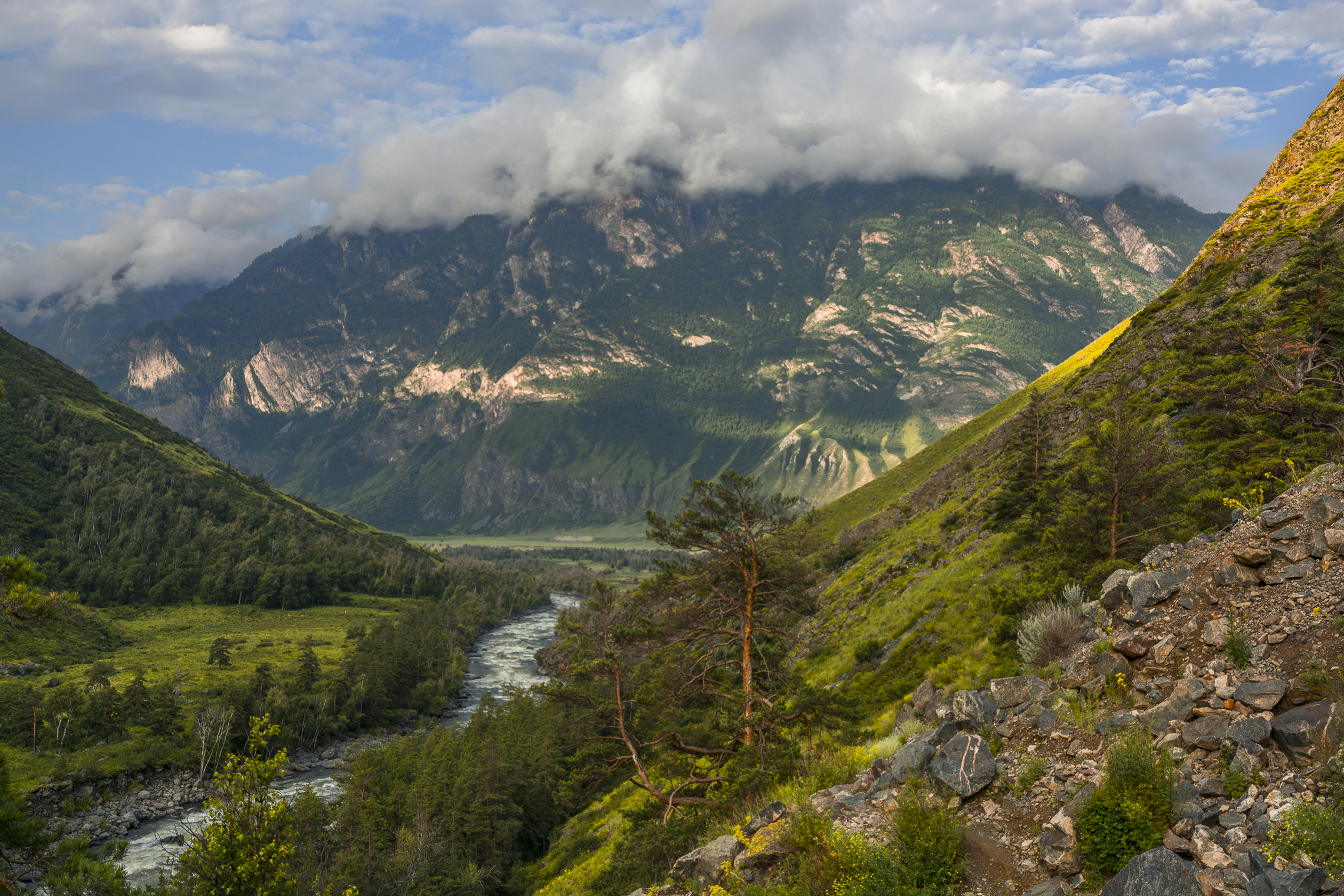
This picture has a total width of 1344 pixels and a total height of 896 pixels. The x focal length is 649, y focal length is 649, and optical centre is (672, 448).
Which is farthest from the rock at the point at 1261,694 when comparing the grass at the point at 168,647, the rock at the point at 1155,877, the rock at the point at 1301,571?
the grass at the point at 168,647

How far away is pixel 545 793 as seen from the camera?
68.9 metres

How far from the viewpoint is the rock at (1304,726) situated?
331 inches

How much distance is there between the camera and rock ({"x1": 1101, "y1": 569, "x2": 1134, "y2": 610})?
1420 centimetres

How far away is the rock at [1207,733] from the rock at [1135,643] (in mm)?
2450

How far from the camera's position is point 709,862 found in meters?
13.3

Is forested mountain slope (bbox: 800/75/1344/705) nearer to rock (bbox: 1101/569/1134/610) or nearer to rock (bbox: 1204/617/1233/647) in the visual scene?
rock (bbox: 1101/569/1134/610)

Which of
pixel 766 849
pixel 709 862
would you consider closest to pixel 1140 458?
pixel 766 849

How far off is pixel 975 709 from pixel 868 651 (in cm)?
2693

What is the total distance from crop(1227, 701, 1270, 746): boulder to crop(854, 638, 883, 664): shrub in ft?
99.6

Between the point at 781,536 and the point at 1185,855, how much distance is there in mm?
17634

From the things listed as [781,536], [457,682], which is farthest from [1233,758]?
[457,682]

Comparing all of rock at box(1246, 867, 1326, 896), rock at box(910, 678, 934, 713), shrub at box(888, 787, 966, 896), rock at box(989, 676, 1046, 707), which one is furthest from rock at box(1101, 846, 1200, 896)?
rock at box(910, 678, 934, 713)

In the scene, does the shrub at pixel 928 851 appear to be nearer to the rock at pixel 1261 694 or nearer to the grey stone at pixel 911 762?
the grey stone at pixel 911 762

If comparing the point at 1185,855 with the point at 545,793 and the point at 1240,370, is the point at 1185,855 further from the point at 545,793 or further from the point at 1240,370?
the point at 545,793
